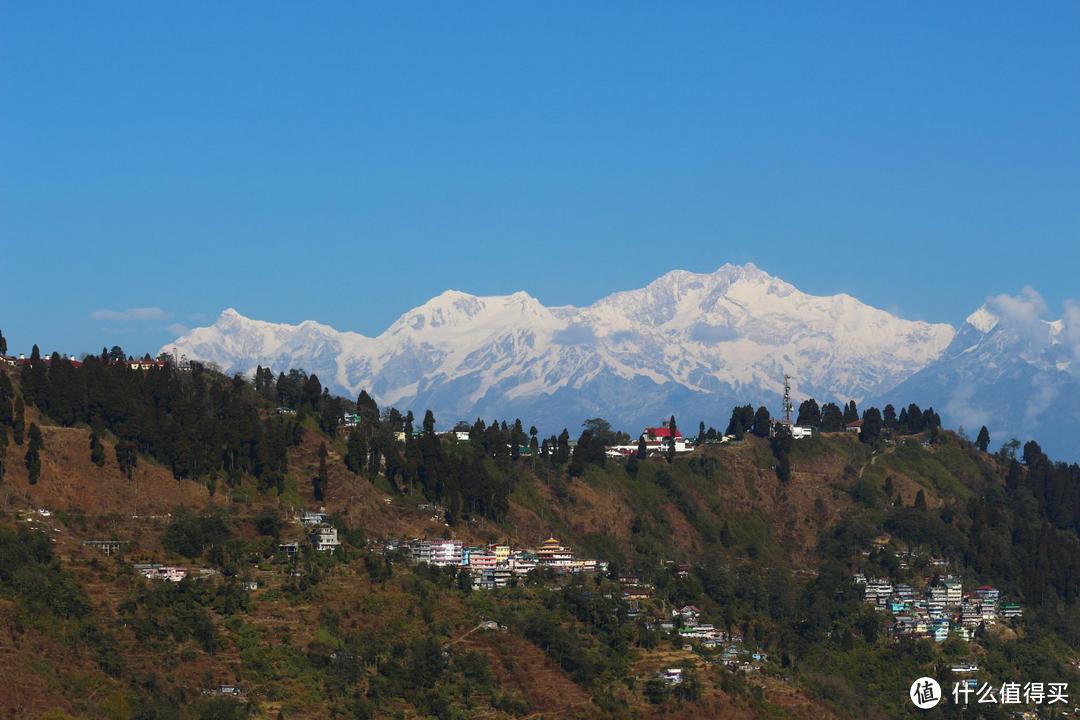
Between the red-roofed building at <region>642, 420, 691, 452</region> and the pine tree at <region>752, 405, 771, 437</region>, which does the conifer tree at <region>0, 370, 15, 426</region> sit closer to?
the red-roofed building at <region>642, 420, 691, 452</region>

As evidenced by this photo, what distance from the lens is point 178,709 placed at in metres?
102

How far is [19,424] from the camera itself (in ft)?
445

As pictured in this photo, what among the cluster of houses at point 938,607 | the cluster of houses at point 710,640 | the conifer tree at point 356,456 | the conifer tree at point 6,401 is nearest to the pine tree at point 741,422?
the cluster of houses at point 938,607

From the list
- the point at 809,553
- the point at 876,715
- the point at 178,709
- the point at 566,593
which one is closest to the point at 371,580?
the point at 566,593

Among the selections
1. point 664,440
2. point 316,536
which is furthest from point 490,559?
point 664,440

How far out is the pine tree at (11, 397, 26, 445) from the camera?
135 meters

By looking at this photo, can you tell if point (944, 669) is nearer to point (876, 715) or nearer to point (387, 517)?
point (876, 715)

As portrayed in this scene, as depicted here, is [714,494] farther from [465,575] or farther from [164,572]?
[164,572]

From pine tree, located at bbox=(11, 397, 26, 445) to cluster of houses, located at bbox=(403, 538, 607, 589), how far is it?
27.6 metres

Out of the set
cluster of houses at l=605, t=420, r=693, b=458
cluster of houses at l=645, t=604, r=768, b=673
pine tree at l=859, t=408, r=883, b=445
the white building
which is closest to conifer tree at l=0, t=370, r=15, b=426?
the white building

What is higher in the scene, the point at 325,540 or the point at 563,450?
the point at 563,450

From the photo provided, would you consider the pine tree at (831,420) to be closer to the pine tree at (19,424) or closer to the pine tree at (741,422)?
the pine tree at (741,422)

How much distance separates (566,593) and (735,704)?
1671cm

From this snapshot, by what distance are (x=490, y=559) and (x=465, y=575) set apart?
741 centimetres
